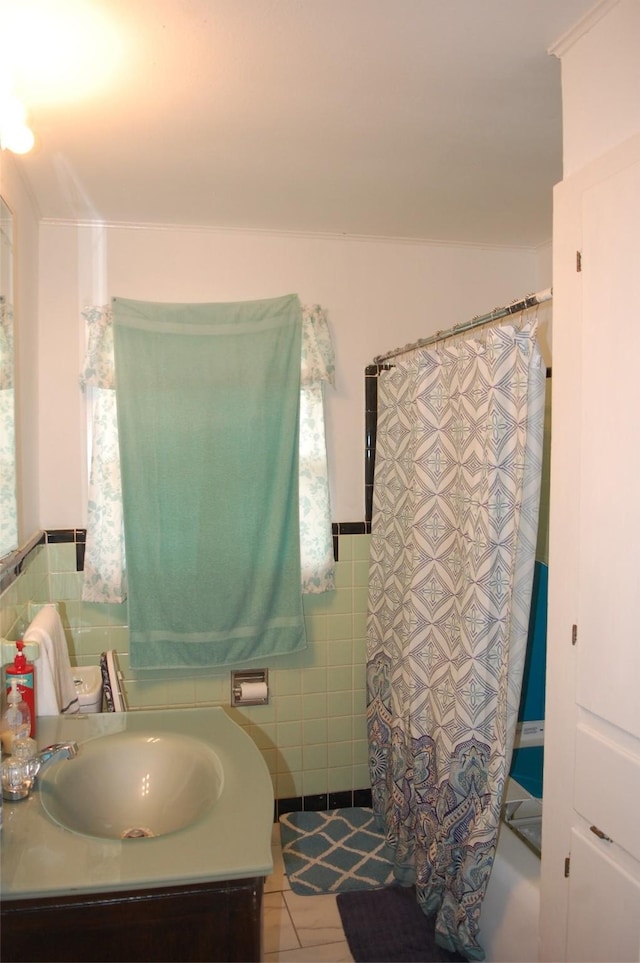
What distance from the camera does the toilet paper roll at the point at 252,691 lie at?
2.88m

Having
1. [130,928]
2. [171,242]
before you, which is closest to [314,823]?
[130,928]

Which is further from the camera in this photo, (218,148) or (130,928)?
(218,148)

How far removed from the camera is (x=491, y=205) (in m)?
2.55

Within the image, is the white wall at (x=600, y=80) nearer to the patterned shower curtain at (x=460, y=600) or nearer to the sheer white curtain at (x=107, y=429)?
the patterned shower curtain at (x=460, y=600)

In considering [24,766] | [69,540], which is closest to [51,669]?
[24,766]

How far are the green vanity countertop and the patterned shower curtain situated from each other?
0.70 metres

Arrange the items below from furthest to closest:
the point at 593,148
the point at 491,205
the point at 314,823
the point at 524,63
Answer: the point at 314,823 < the point at 491,205 < the point at 524,63 < the point at 593,148

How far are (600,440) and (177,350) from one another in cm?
182

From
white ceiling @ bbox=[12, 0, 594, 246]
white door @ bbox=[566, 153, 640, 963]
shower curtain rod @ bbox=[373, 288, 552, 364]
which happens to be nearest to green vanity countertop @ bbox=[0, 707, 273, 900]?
white door @ bbox=[566, 153, 640, 963]

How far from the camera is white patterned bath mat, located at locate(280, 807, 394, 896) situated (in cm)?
255

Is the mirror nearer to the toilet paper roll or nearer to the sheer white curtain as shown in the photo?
the sheer white curtain

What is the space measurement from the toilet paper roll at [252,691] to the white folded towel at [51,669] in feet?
3.08

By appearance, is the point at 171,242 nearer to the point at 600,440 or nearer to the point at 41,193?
the point at 41,193

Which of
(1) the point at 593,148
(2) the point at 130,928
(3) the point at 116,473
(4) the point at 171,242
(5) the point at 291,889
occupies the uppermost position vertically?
(4) the point at 171,242
